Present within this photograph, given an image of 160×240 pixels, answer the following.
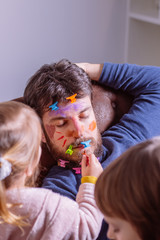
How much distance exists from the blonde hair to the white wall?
1.35m

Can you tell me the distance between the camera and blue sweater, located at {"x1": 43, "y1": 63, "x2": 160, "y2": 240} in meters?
1.53

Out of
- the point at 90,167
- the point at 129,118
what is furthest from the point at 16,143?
the point at 129,118

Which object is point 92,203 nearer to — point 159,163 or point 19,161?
point 19,161

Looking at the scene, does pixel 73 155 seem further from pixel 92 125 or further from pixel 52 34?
pixel 52 34

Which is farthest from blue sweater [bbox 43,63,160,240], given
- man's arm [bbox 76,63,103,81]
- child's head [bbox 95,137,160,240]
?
child's head [bbox 95,137,160,240]

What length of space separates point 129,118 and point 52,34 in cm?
112

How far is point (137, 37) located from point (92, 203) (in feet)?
6.52

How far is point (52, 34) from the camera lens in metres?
2.55

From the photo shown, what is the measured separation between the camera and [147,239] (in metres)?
0.85

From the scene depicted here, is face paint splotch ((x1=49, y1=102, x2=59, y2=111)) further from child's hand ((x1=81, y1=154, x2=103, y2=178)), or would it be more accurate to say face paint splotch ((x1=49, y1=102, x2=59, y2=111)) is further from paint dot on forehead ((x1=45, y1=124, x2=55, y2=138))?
child's hand ((x1=81, y1=154, x2=103, y2=178))

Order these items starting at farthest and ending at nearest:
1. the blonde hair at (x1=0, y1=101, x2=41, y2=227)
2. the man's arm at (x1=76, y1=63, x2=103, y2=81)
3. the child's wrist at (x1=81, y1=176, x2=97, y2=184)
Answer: the man's arm at (x1=76, y1=63, x2=103, y2=81), the child's wrist at (x1=81, y1=176, x2=97, y2=184), the blonde hair at (x1=0, y1=101, x2=41, y2=227)

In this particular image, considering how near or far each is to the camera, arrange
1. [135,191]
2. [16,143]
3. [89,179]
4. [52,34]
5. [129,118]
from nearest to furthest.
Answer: [135,191] < [16,143] < [89,179] < [129,118] < [52,34]

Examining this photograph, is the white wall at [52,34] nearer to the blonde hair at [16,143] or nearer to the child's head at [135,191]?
the blonde hair at [16,143]

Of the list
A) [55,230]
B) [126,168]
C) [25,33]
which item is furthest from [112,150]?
[25,33]
